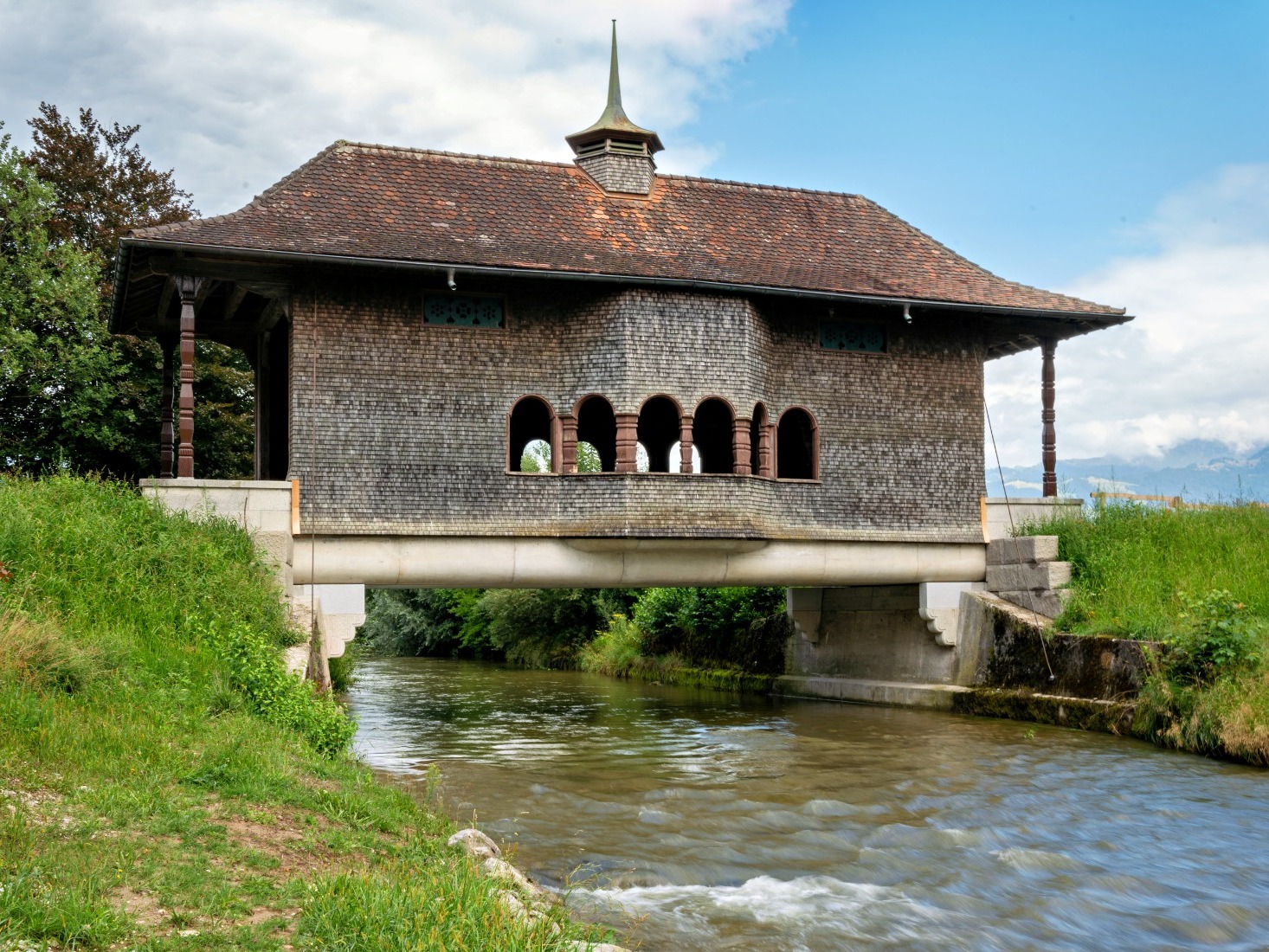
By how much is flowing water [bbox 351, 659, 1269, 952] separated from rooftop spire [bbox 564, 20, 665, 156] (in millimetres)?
9639

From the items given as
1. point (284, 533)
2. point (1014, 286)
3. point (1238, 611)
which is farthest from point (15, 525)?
point (1014, 286)

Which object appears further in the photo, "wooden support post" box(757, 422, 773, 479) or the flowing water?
"wooden support post" box(757, 422, 773, 479)

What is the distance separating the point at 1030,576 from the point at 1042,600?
42cm

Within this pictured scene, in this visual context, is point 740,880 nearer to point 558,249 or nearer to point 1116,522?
point 558,249

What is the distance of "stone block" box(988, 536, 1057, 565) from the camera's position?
19.1m

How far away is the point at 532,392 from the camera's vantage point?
17875mm

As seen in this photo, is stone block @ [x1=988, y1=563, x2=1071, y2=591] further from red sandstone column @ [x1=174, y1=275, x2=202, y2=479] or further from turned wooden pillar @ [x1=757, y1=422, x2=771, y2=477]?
red sandstone column @ [x1=174, y1=275, x2=202, y2=479]

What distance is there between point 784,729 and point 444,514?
5.85 meters

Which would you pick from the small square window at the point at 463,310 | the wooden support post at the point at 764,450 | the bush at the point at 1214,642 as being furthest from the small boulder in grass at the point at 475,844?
the wooden support post at the point at 764,450

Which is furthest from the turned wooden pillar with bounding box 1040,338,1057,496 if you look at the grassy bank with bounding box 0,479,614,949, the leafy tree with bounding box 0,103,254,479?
the leafy tree with bounding box 0,103,254,479

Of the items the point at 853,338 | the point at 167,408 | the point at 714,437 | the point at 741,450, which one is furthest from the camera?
the point at 714,437

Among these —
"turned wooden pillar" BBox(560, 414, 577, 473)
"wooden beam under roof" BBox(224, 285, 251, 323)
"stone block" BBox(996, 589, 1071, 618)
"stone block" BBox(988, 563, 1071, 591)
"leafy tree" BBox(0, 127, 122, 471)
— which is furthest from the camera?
"leafy tree" BBox(0, 127, 122, 471)

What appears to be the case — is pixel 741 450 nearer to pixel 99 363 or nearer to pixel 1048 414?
pixel 1048 414

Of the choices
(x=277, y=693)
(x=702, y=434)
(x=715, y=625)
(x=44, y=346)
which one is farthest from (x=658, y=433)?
(x=277, y=693)
